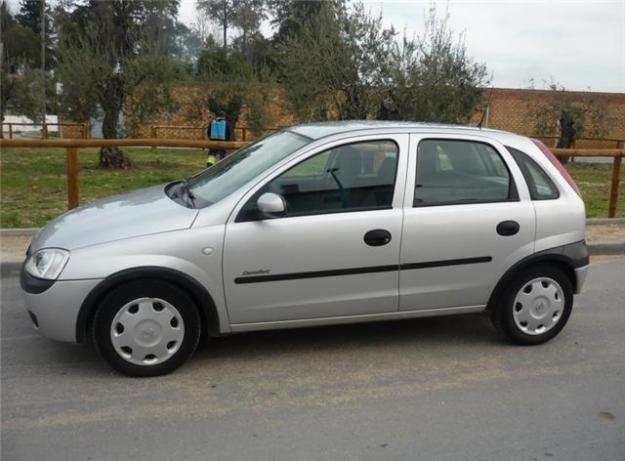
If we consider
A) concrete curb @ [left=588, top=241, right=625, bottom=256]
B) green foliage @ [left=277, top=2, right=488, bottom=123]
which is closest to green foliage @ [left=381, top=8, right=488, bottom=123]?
green foliage @ [left=277, top=2, right=488, bottom=123]

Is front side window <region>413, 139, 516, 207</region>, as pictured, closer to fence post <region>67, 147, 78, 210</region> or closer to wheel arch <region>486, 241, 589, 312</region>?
wheel arch <region>486, 241, 589, 312</region>

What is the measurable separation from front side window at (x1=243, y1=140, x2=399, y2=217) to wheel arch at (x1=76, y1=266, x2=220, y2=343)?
73 cm

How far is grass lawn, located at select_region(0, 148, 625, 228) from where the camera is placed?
1020 cm

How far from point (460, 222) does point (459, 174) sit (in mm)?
387

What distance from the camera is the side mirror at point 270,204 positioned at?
4289mm

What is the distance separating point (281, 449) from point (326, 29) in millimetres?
12630

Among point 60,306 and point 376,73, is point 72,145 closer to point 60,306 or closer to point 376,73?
point 60,306

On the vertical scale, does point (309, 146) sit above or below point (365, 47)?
below

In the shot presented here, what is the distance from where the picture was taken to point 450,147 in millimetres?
4961

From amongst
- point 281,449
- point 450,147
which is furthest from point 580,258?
point 281,449

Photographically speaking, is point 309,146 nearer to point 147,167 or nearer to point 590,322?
point 590,322

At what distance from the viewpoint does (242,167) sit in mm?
4941

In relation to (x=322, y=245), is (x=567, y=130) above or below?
above

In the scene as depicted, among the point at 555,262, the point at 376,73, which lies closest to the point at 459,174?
the point at 555,262
